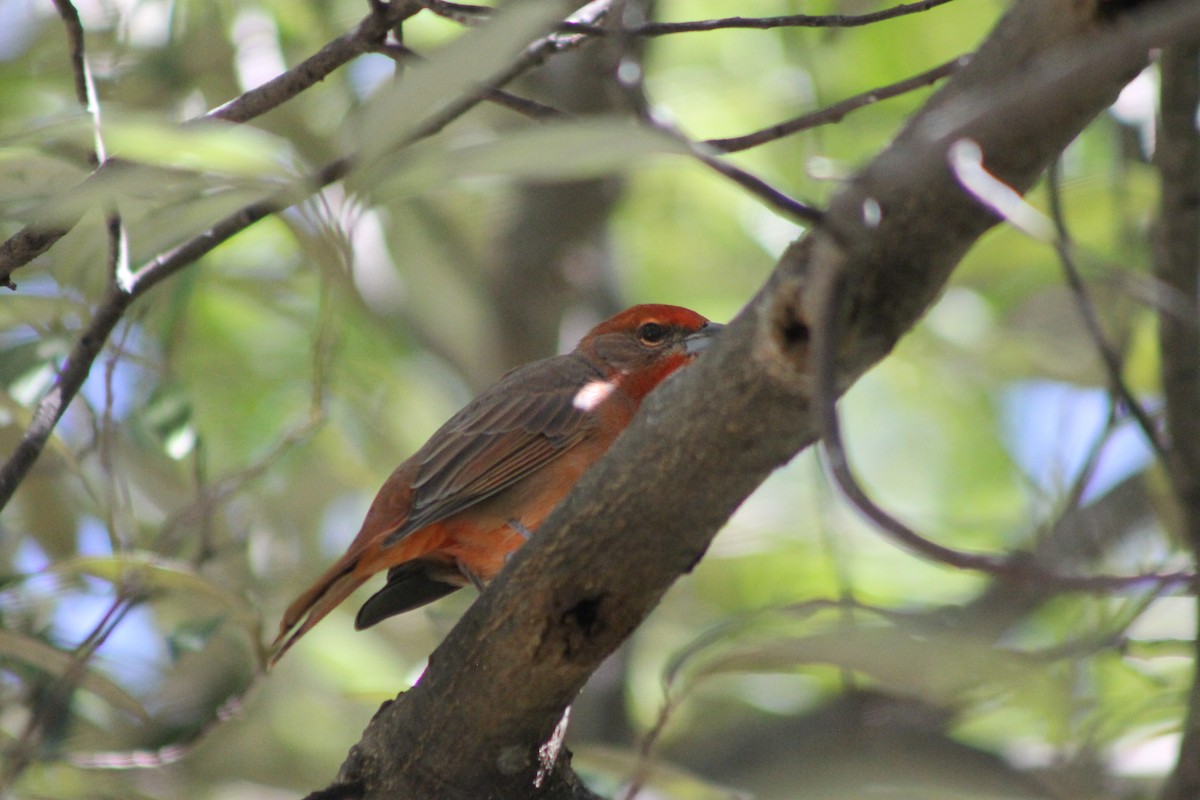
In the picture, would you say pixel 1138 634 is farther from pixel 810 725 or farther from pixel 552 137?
pixel 552 137

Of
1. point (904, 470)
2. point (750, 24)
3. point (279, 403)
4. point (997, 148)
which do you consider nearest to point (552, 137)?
point (997, 148)

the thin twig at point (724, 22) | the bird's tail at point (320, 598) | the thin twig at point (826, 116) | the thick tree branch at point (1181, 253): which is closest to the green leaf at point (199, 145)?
the thin twig at point (724, 22)

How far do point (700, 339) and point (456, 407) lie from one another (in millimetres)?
3234

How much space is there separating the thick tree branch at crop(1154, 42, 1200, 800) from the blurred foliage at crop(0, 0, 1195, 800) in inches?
10.3

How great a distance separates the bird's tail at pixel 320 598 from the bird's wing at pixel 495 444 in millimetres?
163

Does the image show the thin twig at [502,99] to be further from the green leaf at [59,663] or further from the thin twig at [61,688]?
the green leaf at [59,663]

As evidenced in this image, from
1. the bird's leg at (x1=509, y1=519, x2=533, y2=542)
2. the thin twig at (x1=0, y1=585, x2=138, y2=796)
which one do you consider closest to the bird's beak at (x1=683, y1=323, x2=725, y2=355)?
the bird's leg at (x1=509, y1=519, x2=533, y2=542)

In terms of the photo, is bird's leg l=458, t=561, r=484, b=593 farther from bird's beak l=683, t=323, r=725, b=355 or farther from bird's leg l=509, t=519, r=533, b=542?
bird's beak l=683, t=323, r=725, b=355

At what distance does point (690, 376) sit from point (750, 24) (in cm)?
130

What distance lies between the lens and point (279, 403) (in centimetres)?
683

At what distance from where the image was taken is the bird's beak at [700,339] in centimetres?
520

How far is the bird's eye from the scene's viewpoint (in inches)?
214

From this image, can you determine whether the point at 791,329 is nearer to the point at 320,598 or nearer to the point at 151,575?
the point at 151,575

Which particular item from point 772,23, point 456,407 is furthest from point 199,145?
point 456,407
